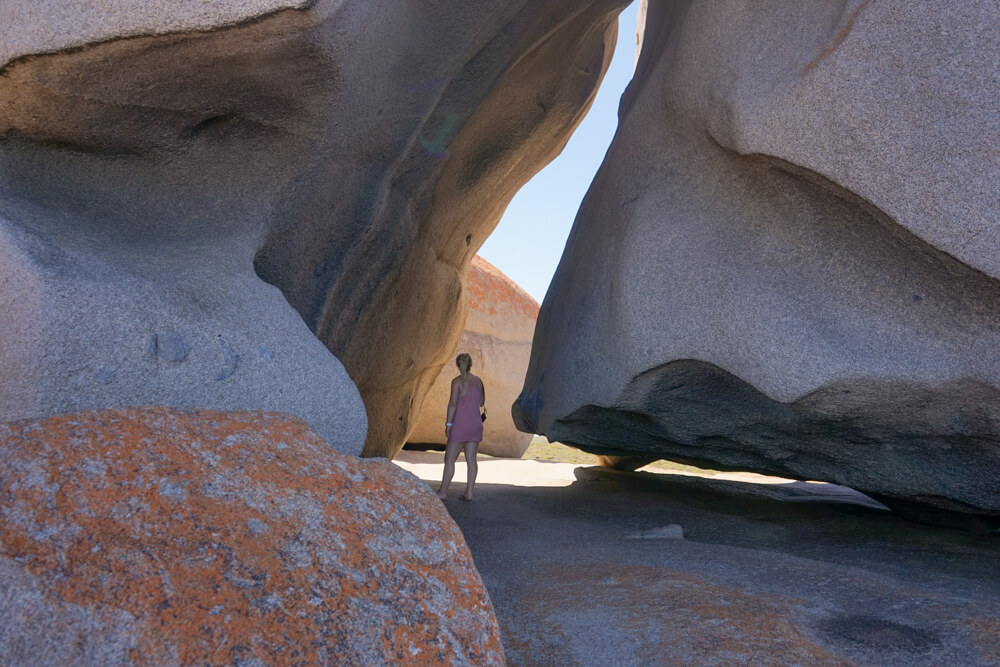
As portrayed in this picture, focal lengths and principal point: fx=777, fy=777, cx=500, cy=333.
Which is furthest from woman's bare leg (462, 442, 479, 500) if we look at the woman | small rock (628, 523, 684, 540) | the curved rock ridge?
the curved rock ridge

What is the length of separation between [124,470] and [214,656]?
60 centimetres

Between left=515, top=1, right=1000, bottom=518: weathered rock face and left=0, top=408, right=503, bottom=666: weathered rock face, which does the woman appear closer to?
left=515, top=1, right=1000, bottom=518: weathered rock face

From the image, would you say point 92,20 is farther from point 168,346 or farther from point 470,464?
point 470,464

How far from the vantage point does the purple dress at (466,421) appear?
616 centimetres

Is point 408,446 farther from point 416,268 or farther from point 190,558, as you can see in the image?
point 190,558

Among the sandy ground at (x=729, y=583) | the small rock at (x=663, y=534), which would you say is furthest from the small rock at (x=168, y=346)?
the small rock at (x=663, y=534)

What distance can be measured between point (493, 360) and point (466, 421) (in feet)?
24.9

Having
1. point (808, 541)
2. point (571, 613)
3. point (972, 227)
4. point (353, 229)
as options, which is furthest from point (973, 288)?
point (353, 229)

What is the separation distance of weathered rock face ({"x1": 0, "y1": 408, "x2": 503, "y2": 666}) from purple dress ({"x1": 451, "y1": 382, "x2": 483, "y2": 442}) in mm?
3769

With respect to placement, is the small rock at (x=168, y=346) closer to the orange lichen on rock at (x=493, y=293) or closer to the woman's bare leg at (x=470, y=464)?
the woman's bare leg at (x=470, y=464)

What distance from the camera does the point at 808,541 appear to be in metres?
4.97

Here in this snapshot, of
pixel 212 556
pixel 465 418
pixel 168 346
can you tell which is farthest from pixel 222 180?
pixel 212 556

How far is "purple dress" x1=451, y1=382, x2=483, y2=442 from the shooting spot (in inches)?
243

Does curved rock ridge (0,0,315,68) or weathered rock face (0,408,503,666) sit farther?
curved rock ridge (0,0,315,68)
